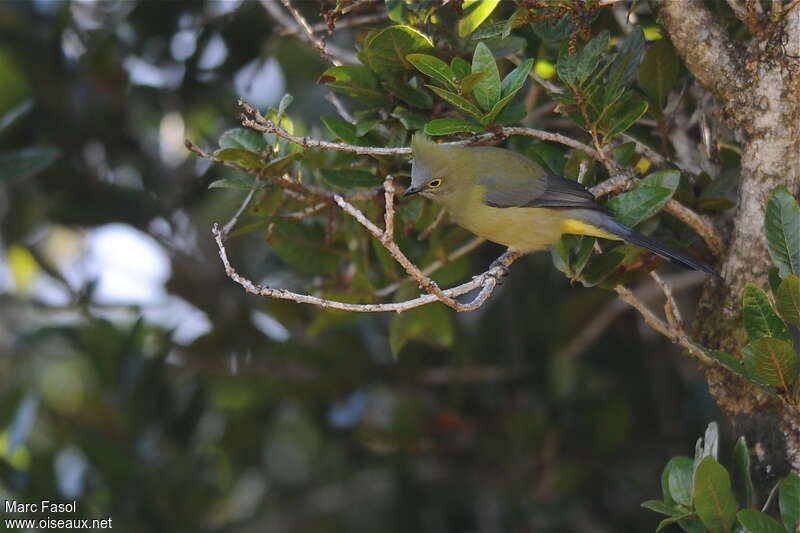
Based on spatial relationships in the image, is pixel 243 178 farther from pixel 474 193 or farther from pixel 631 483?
pixel 631 483

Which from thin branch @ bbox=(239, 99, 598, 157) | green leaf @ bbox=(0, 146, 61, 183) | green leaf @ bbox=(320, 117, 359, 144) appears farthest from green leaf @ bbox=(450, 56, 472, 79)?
green leaf @ bbox=(0, 146, 61, 183)

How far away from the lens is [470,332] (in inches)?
215

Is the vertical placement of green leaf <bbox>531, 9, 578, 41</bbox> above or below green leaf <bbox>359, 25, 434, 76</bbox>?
above

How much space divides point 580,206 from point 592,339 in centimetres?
207

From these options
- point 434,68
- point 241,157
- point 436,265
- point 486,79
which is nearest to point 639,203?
point 486,79

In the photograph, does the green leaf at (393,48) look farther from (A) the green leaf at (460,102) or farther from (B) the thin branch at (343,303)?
(B) the thin branch at (343,303)

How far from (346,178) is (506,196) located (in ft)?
2.79

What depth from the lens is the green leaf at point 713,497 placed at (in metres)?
2.65

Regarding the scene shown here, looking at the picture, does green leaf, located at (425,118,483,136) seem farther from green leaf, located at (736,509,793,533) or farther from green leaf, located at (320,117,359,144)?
green leaf, located at (736,509,793,533)

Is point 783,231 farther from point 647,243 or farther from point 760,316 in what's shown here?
point 647,243

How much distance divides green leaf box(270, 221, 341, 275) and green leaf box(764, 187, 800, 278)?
193 cm

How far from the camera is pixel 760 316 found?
2752mm

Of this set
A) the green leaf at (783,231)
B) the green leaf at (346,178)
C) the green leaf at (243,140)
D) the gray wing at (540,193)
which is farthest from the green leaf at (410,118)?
the green leaf at (783,231)

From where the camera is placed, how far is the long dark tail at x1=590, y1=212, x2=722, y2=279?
10.4 feet
